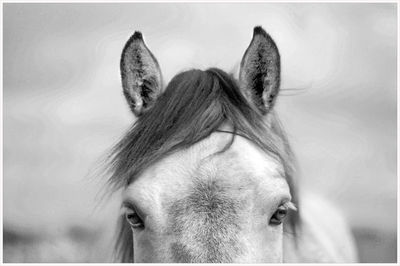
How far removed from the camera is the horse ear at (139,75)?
1507 millimetres

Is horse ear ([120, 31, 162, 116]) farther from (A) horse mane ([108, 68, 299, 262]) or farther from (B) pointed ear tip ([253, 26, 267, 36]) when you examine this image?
(B) pointed ear tip ([253, 26, 267, 36])

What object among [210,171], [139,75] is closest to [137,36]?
[139,75]

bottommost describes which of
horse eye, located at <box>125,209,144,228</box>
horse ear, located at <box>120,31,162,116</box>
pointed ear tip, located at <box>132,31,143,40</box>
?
horse eye, located at <box>125,209,144,228</box>

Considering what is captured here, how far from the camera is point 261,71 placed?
1534mm

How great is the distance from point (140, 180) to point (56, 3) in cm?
97

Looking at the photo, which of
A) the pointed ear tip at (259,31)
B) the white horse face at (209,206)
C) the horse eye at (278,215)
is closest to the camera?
the white horse face at (209,206)

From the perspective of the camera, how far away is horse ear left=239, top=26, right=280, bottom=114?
4.87 ft

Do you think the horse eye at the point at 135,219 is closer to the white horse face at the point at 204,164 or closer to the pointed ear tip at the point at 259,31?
the white horse face at the point at 204,164

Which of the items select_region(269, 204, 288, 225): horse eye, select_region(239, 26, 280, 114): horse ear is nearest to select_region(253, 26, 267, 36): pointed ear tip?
select_region(239, 26, 280, 114): horse ear

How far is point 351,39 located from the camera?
2.01 meters

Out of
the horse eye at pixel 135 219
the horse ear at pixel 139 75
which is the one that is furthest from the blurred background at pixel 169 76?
the horse eye at pixel 135 219

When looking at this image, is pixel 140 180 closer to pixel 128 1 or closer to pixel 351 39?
pixel 128 1

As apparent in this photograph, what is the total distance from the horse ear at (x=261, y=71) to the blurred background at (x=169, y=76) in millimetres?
202

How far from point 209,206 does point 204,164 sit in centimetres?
14
